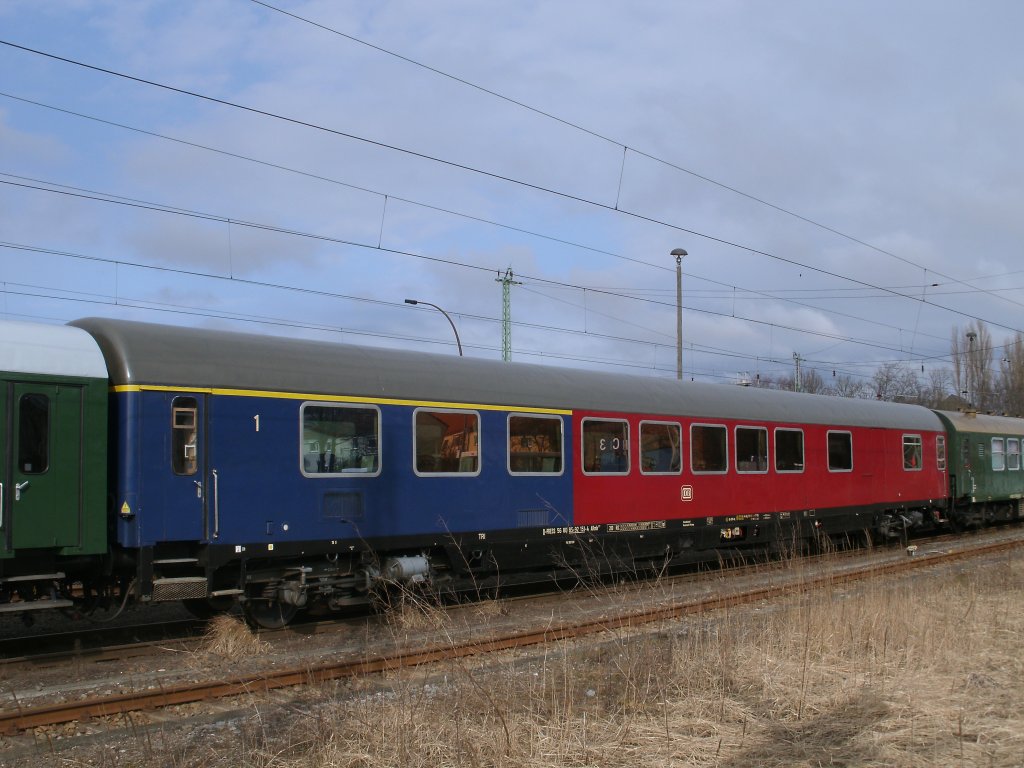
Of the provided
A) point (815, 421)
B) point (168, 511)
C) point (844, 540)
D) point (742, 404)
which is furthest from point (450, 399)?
point (844, 540)

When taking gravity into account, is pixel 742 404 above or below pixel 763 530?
above

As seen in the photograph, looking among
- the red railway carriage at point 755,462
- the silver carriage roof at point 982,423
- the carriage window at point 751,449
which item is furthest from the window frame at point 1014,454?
the carriage window at point 751,449

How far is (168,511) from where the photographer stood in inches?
367

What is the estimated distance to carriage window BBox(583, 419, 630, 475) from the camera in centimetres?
1343

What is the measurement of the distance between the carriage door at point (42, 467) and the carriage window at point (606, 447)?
689 centimetres

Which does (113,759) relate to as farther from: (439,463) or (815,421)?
(815,421)

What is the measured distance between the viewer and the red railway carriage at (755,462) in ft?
45.1

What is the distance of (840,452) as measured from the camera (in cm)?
1838

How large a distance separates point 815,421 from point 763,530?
268 cm

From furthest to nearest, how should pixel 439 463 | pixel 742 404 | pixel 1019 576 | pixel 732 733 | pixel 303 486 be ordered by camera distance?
pixel 742 404
pixel 1019 576
pixel 439 463
pixel 303 486
pixel 732 733

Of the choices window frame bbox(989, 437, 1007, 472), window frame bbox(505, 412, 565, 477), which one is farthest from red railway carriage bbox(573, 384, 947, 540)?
window frame bbox(989, 437, 1007, 472)

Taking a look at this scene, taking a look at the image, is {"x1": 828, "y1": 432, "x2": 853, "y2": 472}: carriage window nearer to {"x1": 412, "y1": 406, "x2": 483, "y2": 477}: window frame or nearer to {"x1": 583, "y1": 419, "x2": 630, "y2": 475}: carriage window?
{"x1": 583, "y1": 419, "x2": 630, "y2": 475}: carriage window

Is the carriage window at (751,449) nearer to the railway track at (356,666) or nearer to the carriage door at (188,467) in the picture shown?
the railway track at (356,666)

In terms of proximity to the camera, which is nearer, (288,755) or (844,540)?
(288,755)
